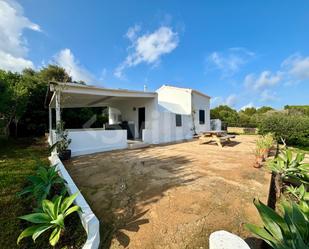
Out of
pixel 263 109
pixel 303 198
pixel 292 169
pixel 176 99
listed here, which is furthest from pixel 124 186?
pixel 263 109

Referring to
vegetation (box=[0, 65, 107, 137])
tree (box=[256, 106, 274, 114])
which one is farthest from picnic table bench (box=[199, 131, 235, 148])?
tree (box=[256, 106, 274, 114])

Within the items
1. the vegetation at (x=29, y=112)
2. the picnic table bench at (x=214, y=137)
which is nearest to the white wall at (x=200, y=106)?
the picnic table bench at (x=214, y=137)

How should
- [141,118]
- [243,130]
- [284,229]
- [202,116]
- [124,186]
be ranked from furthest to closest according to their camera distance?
[243,130], [202,116], [141,118], [124,186], [284,229]

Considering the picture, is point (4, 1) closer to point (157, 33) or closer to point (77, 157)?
point (77, 157)

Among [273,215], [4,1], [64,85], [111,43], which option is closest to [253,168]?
[273,215]

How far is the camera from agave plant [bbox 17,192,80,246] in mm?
2295

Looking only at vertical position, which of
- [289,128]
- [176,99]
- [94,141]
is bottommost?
[94,141]

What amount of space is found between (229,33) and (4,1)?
51.3ft

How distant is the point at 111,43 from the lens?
621 inches

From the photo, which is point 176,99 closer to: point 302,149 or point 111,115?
point 111,115

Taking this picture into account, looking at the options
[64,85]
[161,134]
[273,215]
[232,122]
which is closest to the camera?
[273,215]

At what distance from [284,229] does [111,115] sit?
14733mm

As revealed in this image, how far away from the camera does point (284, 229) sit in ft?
6.98

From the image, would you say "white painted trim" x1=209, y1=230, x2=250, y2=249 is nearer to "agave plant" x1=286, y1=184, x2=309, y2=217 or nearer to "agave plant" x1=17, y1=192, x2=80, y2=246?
"agave plant" x1=286, y1=184, x2=309, y2=217
